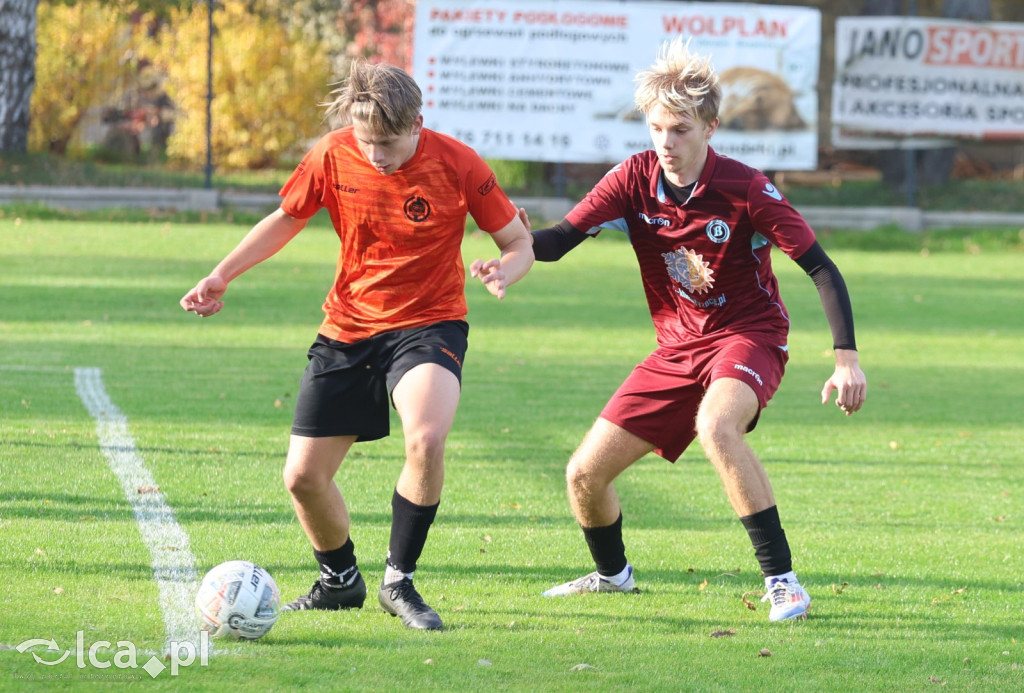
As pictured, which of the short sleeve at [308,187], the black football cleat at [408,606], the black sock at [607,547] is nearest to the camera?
the black football cleat at [408,606]

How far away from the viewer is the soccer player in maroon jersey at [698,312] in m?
5.23

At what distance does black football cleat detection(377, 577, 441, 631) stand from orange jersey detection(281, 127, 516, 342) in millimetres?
923

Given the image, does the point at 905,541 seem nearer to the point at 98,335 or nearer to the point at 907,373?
the point at 907,373

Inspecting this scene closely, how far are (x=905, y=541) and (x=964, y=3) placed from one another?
22.6 meters

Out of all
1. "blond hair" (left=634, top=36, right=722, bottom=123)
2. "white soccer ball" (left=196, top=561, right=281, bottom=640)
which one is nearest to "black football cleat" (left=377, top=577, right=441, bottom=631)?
"white soccer ball" (left=196, top=561, right=281, bottom=640)

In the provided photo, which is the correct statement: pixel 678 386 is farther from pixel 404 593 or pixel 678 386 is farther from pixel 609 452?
pixel 404 593

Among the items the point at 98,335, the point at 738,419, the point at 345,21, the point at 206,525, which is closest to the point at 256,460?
the point at 206,525

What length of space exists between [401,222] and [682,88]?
3.88 ft

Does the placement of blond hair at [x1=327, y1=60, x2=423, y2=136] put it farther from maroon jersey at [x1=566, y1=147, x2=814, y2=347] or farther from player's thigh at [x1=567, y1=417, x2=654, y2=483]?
player's thigh at [x1=567, y1=417, x2=654, y2=483]

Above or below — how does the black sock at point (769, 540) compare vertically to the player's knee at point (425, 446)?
below

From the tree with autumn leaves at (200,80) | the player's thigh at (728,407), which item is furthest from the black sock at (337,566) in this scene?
the tree with autumn leaves at (200,80)

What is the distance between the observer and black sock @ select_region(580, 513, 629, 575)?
5.64m

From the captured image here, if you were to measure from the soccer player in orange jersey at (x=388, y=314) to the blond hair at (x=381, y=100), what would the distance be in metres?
0.02

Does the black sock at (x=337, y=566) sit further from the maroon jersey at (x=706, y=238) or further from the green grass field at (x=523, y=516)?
the maroon jersey at (x=706, y=238)
